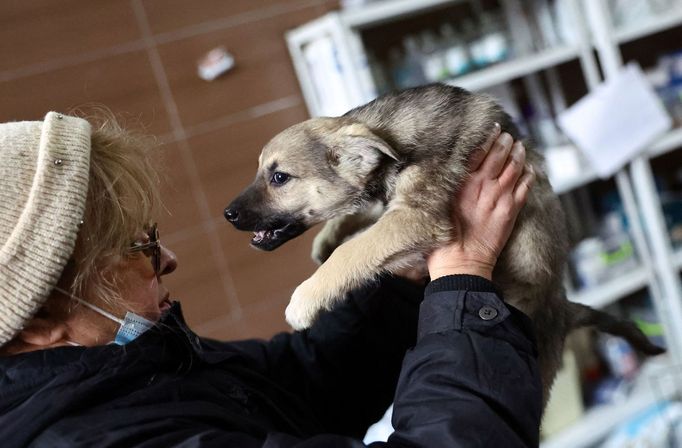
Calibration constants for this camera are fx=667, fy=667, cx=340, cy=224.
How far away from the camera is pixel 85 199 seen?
3.12 ft

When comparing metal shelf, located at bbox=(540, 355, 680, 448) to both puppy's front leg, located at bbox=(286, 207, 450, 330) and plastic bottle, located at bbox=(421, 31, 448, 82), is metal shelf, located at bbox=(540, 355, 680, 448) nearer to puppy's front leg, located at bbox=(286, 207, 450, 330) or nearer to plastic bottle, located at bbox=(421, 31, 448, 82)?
plastic bottle, located at bbox=(421, 31, 448, 82)

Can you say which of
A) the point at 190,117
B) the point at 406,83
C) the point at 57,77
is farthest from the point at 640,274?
the point at 57,77

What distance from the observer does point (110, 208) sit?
39.5 inches

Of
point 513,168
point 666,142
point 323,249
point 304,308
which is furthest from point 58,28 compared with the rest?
point 666,142

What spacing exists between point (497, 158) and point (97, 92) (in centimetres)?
178

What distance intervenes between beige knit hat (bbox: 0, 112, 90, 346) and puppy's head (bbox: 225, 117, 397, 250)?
428mm

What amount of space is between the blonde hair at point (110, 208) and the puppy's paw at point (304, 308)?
0.95 feet

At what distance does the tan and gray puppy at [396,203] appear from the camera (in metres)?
1.20

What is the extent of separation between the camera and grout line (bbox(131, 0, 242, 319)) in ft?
8.45

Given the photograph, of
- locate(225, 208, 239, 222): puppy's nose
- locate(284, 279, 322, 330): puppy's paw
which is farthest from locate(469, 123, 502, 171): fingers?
locate(225, 208, 239, 222): puppy's nose

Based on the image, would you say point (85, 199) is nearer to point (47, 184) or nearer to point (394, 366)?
point (47, 184)

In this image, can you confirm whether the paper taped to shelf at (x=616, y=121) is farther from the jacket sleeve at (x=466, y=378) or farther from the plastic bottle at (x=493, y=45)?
the jacket sleeve at (x=466, y=378)

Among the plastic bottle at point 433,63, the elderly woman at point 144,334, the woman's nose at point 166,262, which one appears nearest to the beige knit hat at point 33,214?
the elderly woman at point 144,334

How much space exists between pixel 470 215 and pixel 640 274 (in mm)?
1957
